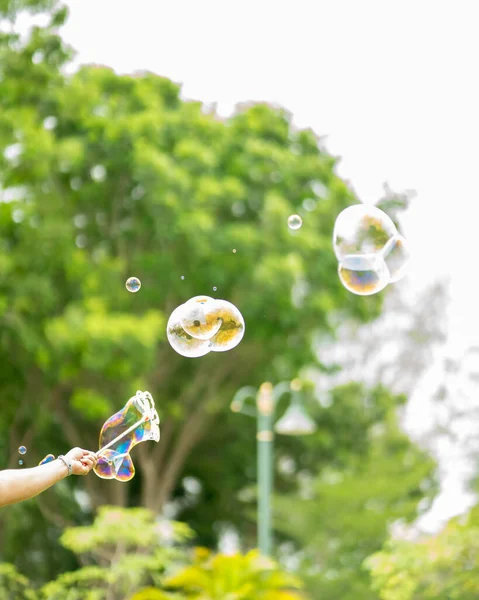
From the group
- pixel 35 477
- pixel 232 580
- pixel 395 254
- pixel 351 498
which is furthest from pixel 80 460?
pixel 351 498

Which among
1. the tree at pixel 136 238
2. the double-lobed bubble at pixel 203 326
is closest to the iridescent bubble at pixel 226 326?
the double-lobed bubble at pixel 203 326

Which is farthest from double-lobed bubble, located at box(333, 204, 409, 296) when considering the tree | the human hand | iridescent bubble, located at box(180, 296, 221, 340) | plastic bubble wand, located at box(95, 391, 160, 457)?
the tree

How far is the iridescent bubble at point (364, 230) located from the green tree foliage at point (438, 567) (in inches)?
132

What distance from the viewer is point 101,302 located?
13.7 meters

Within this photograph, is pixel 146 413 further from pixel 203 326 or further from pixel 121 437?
pixel 203 326

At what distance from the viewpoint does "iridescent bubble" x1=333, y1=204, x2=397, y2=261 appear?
621 cm

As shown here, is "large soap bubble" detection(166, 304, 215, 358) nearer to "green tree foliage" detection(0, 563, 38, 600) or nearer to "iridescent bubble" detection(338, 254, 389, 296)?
"iridescent bubble" detection(338, 254, 389, 296)

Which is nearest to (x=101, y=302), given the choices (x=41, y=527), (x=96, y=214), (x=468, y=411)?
(x=96, y=214)

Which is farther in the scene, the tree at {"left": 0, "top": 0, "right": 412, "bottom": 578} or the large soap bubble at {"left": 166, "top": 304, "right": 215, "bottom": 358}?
the tree at {"left": 0, "top": 0, "right": 412, "bottom": 578}

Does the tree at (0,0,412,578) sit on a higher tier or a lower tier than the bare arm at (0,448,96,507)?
higher

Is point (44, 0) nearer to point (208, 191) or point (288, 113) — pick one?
point (208, 191)

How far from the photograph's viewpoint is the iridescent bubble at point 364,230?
6.21 meters

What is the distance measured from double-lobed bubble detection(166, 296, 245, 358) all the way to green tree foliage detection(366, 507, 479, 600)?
3922mm

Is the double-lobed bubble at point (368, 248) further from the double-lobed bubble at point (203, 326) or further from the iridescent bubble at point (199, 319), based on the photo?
the iridescent bubble at point (199, 319)
